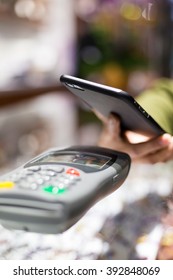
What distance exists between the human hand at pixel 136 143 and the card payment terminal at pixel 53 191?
0.06 m

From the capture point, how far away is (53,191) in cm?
21

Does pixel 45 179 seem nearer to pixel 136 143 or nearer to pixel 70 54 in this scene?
pixel 136 143

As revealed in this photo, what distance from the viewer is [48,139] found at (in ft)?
4.73

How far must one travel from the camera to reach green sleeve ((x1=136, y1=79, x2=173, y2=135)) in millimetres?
331

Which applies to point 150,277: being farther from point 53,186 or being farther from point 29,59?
point 29,59

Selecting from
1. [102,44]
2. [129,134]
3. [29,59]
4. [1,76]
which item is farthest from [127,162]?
[102,44]

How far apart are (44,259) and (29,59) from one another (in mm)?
1207

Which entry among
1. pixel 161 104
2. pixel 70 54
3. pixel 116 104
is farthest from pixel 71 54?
pixel 116 104

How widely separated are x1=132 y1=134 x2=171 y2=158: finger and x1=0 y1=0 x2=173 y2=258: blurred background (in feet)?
3.17

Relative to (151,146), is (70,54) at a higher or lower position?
lower

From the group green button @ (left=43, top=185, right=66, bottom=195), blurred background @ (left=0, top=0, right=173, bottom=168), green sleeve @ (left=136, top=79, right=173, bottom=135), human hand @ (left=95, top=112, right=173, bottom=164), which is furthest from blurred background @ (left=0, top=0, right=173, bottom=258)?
green button @ (left=43, top=185, right=66, bottom=195)

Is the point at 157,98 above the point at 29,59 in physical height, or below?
above

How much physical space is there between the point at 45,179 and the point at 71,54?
4.54ft

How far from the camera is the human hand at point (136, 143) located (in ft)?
1.00
